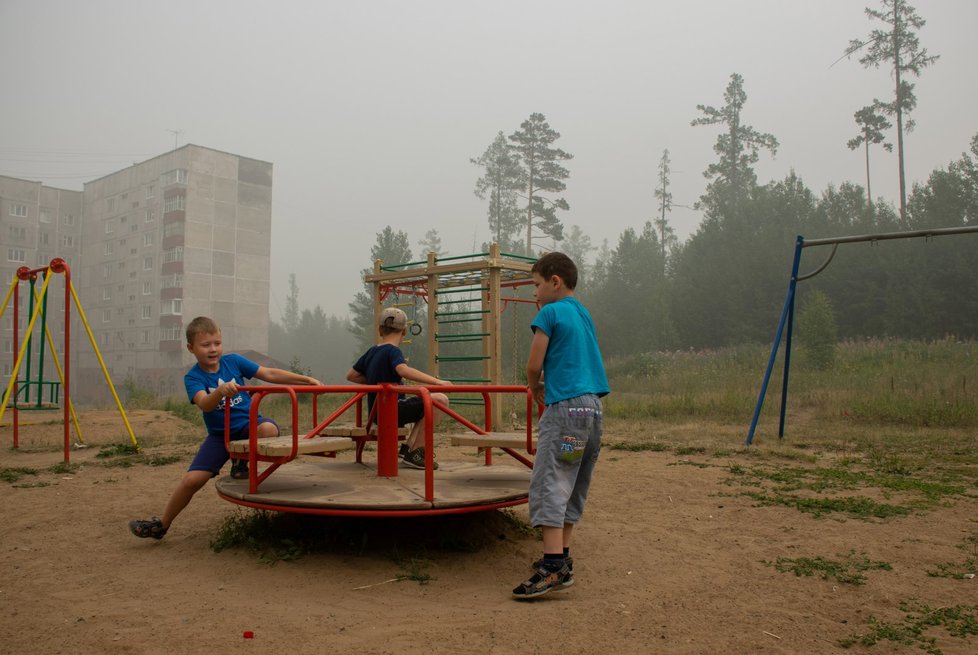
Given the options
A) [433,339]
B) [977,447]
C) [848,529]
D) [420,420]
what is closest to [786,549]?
[848,529]

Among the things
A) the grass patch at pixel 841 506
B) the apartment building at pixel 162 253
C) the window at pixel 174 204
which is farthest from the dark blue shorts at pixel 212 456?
the window at pixel 174 204

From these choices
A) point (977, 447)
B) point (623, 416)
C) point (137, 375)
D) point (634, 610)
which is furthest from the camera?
point (137, 375)

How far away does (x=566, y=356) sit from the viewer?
341 centimetres

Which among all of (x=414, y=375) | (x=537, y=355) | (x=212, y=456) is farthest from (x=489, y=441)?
(x=212, y=456)

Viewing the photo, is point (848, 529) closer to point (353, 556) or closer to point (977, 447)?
point (353, 556)

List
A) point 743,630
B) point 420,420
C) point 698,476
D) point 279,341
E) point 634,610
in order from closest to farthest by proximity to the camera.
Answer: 1. point 743,630
2. point 634,610
3. point 420,420
4. point 698,476
5. point 279,341

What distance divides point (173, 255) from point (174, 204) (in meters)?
3.33

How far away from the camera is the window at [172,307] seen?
4655 cm

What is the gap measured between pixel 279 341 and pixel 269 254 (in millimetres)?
55352

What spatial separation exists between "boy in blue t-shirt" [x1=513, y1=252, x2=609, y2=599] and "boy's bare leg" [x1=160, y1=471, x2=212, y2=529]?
80.3 inches

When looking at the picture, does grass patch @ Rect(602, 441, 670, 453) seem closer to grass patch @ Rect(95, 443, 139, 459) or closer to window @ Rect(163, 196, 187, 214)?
grass patch @ Rect(95, 443, 139, 459)

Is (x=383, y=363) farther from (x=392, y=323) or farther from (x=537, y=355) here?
(x=537, y=355)

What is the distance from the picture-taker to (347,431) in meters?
4.61

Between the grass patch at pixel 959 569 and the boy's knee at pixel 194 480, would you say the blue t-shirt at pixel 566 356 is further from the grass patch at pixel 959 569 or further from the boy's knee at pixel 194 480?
the boy's knee at pixel 194 480
